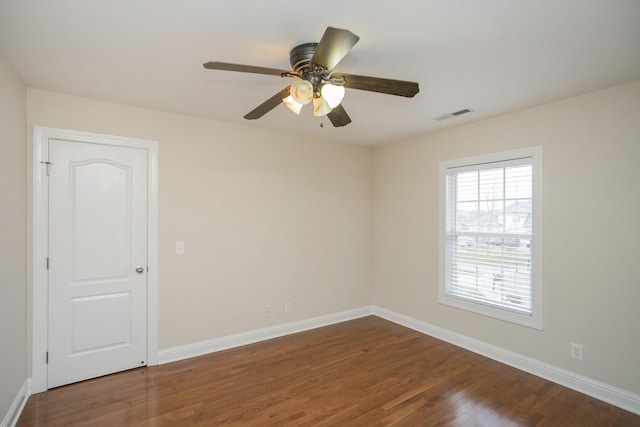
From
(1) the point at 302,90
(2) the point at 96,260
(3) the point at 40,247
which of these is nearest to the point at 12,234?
(3) the point at 40,247

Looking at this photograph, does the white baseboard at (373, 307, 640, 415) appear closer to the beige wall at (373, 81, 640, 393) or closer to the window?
the beige wall at (373, 81, 640, 393)

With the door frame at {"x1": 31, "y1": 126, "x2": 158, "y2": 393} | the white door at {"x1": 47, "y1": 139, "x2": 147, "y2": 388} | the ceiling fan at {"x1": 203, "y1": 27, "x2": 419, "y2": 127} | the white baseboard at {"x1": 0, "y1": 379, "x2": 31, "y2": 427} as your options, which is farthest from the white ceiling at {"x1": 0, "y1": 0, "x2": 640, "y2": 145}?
the white baseboard at {"x1": 0, "y1": 379, "x2": 31, "y2": 427}

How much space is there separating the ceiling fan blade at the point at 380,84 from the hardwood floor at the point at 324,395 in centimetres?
226

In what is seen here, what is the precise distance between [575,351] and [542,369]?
35 cm

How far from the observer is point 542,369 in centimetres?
295

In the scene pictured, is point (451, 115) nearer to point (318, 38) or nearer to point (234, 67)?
point (318, 38)

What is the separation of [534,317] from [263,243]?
293 cm

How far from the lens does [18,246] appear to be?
2.39 meters

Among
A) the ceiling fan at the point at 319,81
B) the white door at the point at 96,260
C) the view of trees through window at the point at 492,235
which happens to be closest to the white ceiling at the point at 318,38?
the ceiling fan at the point at 319,81

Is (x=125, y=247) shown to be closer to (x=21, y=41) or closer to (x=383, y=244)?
(x=21, y=41)

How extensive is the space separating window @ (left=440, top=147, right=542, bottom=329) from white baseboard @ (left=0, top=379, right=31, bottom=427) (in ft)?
13.1

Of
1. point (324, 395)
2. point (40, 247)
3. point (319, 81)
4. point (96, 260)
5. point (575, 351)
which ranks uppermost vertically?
point (319, 81)

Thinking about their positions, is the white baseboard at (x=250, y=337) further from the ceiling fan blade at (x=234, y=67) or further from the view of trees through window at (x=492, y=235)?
the ceiling fan blade at (x=234, y=67)

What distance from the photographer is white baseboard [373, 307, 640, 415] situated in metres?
2.49
